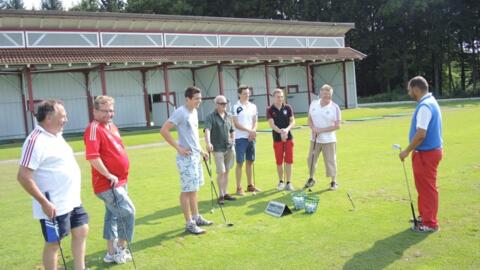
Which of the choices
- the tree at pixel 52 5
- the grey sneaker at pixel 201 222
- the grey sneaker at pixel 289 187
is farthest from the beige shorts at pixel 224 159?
the tree at pixel 52 5

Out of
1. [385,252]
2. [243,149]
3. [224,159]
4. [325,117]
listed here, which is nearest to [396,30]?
[325,117]

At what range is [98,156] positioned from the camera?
500 cm

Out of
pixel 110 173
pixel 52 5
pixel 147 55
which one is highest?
pixel 52 5

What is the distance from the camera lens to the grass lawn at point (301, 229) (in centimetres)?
A: 516

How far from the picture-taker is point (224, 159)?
8539 millimetres

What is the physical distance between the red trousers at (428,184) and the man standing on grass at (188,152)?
2866mm

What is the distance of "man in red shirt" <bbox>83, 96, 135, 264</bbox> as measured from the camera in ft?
16.5

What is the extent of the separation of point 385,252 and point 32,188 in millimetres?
3684

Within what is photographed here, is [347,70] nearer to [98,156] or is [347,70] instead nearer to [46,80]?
[46,80]

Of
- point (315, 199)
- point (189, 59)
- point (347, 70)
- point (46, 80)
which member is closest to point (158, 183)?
point (315, 199)

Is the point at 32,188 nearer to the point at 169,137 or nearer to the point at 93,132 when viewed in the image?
the point at 93,132

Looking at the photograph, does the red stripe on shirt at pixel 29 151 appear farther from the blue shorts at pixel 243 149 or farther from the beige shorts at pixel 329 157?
the beige shorts at pixel 329 157

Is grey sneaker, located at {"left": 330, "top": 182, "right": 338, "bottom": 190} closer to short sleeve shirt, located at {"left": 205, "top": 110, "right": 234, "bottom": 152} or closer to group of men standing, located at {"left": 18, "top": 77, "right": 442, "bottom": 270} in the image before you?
group of men standing, located at {"left": 18, "top": 77, "right": 442, "bottom": 270}

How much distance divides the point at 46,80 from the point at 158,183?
20921 millimetres
